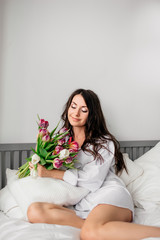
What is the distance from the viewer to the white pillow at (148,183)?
5.62 ft

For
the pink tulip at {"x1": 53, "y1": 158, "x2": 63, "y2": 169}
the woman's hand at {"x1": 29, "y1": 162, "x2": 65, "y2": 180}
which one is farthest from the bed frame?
the pink tulip at {"x1": 53, "y1": 158, "x2": 63, "y2": 169}

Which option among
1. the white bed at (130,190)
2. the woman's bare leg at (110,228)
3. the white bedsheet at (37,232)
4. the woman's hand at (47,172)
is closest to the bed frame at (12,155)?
the white bed at (130,190)

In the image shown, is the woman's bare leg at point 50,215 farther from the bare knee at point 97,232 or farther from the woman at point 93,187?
the bare knee at point 97,232

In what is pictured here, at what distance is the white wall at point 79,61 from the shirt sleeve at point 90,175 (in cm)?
55

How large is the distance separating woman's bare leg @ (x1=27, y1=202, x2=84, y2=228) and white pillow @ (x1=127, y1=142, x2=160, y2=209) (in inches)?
22.3

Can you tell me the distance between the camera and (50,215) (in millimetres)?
1266

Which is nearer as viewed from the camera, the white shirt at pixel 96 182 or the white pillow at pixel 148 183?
the white shirt at pixel 96 182

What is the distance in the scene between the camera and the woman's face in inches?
64.5

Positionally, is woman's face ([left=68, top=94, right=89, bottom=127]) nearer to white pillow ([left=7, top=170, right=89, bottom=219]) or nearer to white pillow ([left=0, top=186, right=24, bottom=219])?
white pillow ([left=7, top=170, right=89, bottom=219])

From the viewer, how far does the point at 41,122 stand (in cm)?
151

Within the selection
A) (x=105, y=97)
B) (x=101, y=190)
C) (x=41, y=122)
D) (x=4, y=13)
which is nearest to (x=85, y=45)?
(x=105, y=97)

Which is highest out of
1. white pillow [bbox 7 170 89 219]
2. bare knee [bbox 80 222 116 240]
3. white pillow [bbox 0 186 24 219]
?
white pillow [bbox 7 170 89 219]

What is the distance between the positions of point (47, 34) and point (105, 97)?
0.67 meters

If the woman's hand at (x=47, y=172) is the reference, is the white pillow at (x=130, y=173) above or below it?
below
